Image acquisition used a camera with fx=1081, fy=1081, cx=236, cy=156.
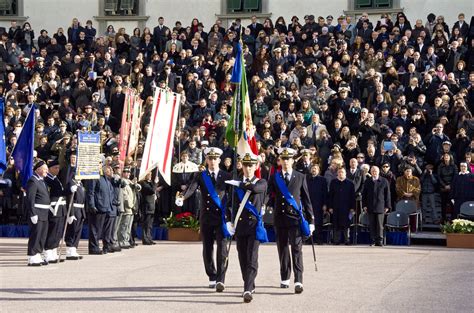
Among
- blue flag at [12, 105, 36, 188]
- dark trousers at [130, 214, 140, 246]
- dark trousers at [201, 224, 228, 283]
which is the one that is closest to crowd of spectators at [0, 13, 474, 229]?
dark trousers at [130, 214, 140, 246]

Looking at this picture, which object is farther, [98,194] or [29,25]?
[29,25]

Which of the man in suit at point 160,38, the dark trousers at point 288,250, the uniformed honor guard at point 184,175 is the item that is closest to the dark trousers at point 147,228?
the uniformed honor guard at point 184,175

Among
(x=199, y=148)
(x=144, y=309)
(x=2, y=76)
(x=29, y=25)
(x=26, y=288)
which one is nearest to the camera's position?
(x=144, y=309)

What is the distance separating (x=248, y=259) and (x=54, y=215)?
6.00 m

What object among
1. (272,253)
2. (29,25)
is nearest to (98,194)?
(272,253)

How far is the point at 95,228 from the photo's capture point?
20.5m

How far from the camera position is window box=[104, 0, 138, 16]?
1458 inches

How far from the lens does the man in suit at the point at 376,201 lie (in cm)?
2289

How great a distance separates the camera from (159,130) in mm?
21141

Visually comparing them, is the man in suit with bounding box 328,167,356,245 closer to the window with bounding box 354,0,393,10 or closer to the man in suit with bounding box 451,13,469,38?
the man in suit with bounding box 451,13,469,38

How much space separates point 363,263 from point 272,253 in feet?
8.09

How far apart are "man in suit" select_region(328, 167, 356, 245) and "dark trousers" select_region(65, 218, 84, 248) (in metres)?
6.11

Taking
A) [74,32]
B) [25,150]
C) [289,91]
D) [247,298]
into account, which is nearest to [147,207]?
[25,150]

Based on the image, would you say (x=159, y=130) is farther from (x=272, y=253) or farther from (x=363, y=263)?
(x=363, y=263)
